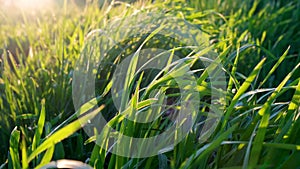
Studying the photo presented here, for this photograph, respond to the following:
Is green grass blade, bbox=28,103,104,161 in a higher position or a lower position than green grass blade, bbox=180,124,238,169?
higher

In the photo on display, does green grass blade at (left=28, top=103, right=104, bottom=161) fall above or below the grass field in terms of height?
above

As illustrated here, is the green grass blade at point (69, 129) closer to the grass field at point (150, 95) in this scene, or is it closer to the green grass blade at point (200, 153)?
the grass field at point (150, 95)

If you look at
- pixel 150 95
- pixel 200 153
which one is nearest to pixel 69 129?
pixel 200 153

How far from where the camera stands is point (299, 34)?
2.06 meters

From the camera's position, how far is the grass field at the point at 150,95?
0.83 metres

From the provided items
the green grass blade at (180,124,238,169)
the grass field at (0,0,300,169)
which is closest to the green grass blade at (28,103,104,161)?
the grass field at (0,0,300,169)

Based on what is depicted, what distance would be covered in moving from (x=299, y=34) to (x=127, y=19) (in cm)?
84

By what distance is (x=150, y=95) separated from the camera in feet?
3.33

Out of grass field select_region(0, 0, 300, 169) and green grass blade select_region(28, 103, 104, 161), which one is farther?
grass field select_region(0, 0, 300, 169)

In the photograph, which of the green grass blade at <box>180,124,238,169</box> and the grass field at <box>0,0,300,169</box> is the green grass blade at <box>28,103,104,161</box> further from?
the green grass blade at <box>180,124,238,169</box>

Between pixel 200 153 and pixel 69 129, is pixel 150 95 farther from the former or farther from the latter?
pixel 69 129

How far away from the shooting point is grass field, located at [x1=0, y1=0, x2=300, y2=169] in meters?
0.83

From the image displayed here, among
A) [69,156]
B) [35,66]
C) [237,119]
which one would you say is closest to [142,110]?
[237,119]

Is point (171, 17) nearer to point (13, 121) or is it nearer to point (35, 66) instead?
point (35, 66)
